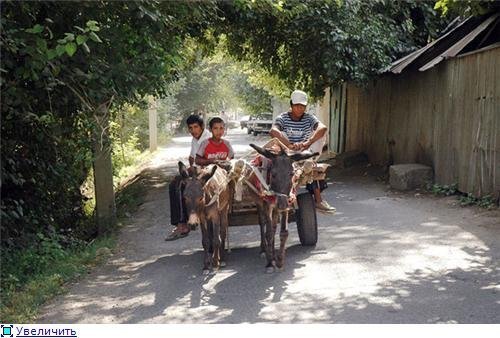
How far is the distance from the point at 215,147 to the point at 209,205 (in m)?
1.00

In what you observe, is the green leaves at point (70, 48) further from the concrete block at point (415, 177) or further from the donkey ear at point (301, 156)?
the concrete block at point (415, 177)

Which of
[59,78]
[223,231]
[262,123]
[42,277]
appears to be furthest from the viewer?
[262,123]

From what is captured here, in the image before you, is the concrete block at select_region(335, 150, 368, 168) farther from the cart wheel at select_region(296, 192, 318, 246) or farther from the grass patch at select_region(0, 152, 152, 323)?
the cart wheel at select_region(296, 192, 318, 246)

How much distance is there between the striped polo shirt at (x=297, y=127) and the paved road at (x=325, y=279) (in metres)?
1.50

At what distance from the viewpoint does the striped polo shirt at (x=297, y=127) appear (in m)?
6.92

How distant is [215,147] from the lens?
6828mm

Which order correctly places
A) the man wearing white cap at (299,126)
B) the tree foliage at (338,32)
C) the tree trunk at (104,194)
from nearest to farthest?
1. the man wearing white cap at (299,126)
2. the tree trunk at (104,194)
3. the tree foliage at (338,32)

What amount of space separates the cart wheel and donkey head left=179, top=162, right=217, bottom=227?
5.50ft

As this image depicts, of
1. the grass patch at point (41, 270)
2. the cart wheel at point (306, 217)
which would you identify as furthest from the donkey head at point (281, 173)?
the grass patch at point (41, 270)

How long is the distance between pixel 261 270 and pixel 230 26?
901 centimetres
